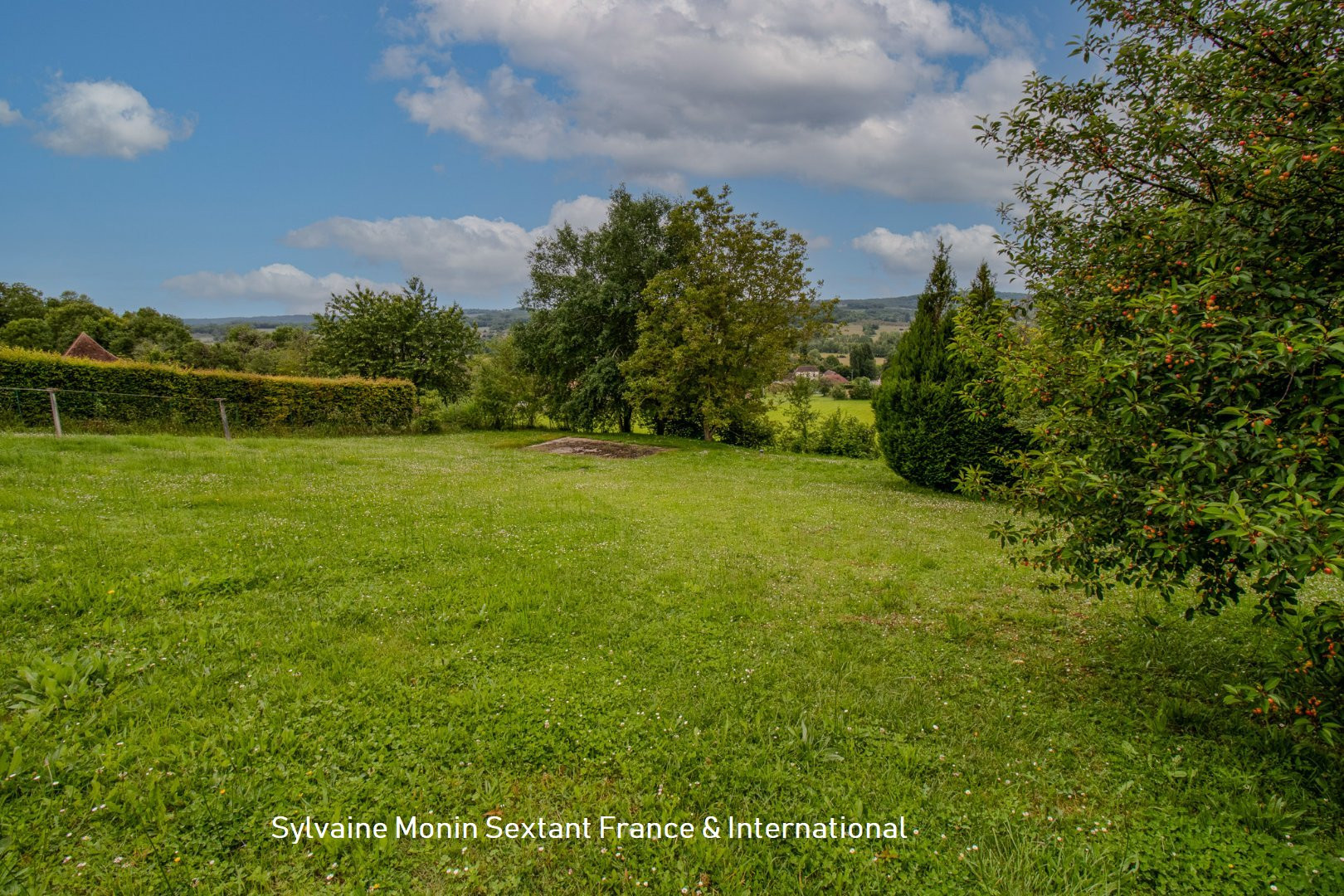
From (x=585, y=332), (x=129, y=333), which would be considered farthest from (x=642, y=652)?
(x=129, y=333)

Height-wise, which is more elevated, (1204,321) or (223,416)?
(1204,321)

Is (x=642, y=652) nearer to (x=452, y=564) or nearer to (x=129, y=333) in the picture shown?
(x=452, y=564)

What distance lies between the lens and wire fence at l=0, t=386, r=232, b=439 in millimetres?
15781

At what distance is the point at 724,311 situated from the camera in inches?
Answer: 976

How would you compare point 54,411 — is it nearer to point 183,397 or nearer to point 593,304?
point 183,397

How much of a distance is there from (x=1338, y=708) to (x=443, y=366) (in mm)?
41053

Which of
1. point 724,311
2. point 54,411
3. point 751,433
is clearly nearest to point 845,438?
point 751,433

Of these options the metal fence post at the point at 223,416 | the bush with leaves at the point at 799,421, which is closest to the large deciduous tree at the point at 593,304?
the bush with leaves at the point at 799,421

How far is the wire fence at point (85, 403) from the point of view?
15781 mm

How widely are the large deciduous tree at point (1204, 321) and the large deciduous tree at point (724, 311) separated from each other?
19949 millimetres

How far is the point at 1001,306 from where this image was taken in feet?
17.9

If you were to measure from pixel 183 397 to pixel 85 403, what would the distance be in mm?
2868

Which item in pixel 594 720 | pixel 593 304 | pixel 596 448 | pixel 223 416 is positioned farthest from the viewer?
pixel 593 304

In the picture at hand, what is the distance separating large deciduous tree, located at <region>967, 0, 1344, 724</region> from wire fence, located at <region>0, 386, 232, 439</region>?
72.4 feet
